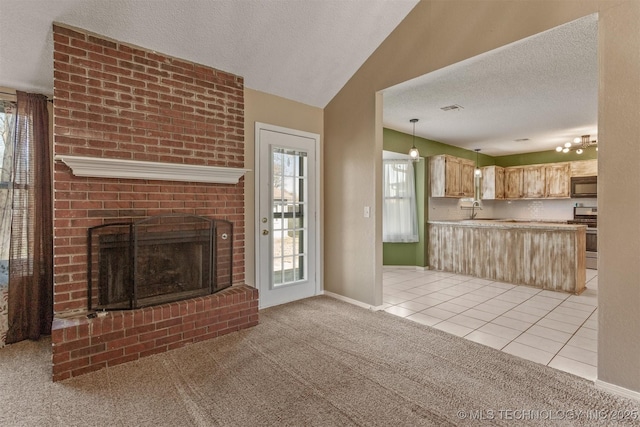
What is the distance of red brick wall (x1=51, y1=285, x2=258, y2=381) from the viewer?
226cm

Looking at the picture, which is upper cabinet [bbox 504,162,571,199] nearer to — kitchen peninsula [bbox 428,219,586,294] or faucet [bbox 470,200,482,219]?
faucet [bbox 470,200,482,219]

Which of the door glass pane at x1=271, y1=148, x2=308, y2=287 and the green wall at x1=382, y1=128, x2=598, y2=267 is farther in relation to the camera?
the green wall at x1=382, y1=128, x2=598, y2=267

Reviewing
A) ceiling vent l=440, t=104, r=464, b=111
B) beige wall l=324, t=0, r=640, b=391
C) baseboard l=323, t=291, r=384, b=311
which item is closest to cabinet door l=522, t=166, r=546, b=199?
ceiling vent l=440, t=104, r=464, b=111

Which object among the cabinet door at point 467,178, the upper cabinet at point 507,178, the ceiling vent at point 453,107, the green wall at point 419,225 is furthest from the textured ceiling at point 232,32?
the cabinet door at point 467,178

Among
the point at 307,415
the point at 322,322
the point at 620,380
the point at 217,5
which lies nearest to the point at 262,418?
the point at 307,415

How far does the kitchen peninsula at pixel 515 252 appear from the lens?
4496 millimetres

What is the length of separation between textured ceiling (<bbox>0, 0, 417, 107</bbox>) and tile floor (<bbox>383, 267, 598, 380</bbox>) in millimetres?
2986

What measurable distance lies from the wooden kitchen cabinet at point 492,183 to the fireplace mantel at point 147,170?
21.7 feet

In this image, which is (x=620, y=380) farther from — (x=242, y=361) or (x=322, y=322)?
(x=242, y=361)

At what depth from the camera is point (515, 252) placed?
502 centimetres

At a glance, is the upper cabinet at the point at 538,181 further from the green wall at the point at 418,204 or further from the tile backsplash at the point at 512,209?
the green wall at the point at 418,204

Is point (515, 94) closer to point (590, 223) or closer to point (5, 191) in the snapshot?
point (590, 223)

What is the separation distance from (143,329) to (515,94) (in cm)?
482

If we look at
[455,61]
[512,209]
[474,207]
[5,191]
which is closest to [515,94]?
[455,61]
